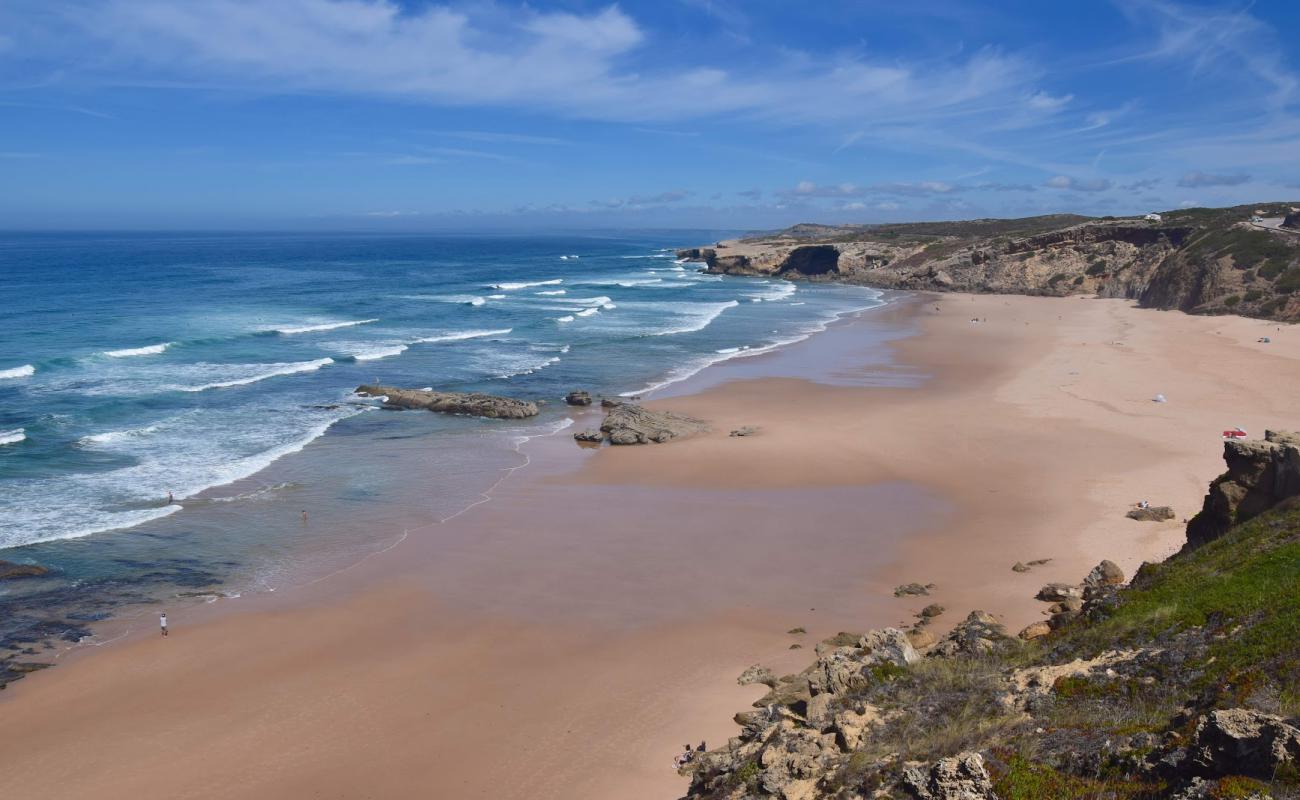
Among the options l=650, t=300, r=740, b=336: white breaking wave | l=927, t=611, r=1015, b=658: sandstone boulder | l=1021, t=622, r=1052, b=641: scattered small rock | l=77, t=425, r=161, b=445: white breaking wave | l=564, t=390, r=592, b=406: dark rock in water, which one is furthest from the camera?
l=650, t=300, r=740, b=336: white breaking wave

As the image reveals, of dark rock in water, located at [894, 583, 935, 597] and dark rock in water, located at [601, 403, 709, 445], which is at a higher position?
dark rock in water, located at [601, 403, 709, 445]

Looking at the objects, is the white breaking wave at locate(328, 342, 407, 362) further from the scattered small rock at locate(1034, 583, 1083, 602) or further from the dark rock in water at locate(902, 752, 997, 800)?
the dark rock in water at locate(902, 752, 997, 800)

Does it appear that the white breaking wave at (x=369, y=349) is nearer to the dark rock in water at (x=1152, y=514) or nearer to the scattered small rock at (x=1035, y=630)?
the dark rock in water at (x=1152, y=514)

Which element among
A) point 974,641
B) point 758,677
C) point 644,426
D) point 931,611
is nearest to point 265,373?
point 644,426

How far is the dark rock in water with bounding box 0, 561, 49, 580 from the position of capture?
20344 millimetres

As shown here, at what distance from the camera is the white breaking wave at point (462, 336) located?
55.8m

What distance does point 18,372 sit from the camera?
41500 mm

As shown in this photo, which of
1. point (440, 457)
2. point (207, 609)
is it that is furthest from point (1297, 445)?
point (440, 457)

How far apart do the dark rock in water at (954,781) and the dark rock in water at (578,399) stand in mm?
30372

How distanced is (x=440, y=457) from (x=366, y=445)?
3.03 m

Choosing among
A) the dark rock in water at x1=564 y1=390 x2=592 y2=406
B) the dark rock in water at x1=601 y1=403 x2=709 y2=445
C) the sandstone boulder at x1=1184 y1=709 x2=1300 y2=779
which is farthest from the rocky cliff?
the sandstone boulder at x1=1184 y1=709 x2=1300 y2=779

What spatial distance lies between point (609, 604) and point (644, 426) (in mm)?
14531

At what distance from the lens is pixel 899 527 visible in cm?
2339

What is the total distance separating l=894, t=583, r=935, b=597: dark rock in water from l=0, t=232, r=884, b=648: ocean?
485 inches
